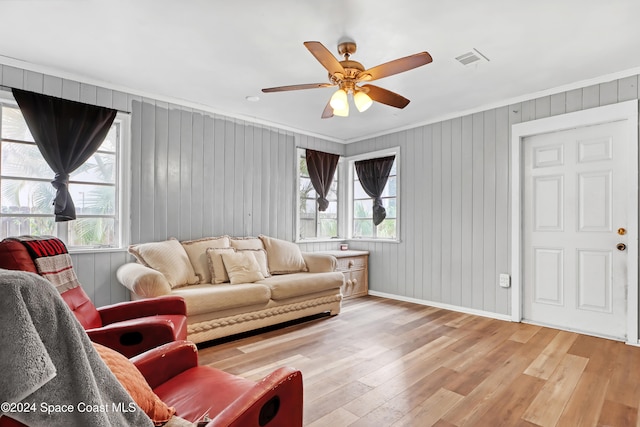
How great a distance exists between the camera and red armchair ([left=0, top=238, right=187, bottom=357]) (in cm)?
171

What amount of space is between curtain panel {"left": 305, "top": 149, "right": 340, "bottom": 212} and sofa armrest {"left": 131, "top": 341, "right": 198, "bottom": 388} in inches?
159

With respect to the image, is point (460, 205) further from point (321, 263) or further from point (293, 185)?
point (293, 185)

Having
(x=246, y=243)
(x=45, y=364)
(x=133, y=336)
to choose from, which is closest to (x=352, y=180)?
(x=246, y=243)

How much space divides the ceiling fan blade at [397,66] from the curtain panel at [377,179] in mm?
2851

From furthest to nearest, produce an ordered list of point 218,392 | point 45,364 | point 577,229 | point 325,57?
point 577,229, point 325,57, point 218,392, point 45,364

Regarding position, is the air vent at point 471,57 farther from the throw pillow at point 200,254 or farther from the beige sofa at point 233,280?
the throw pillow at point 200,254

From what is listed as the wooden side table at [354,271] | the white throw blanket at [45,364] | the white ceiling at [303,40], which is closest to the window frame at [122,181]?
the white ceiling at [303,40]

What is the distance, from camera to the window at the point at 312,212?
211 inches

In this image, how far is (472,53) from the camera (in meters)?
2.87

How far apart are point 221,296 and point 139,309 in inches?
35.1

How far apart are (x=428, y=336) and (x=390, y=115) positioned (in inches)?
107

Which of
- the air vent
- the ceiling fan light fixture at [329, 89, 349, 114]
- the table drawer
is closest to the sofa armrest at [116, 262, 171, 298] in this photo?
the ceiling fan light fixture at [329, 89, 349, 114]

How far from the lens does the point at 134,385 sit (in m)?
0.91

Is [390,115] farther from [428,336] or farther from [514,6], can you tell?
[428,336]
